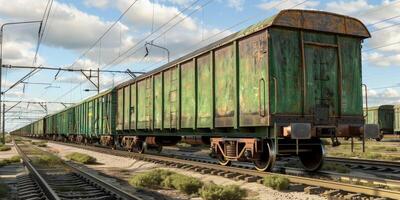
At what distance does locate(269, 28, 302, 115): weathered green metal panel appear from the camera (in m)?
11.3

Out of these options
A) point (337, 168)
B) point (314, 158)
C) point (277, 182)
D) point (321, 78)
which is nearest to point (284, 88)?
point (321, 78)

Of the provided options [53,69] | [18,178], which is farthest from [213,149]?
[53,69]

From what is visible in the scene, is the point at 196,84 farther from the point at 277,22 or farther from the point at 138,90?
the point at 138,90

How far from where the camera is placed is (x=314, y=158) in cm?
1262

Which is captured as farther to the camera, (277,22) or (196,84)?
(196,84)

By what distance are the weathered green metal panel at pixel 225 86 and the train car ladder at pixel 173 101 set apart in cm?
344

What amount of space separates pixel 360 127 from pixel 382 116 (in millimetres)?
33222

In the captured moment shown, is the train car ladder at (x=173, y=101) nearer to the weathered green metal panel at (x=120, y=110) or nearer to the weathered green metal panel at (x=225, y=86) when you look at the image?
the weathered green metal panel at (x=225, y=86)

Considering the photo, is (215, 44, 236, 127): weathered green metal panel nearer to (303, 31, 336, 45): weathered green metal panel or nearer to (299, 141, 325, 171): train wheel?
(303, 31, 336, 45): weathered green metal panel

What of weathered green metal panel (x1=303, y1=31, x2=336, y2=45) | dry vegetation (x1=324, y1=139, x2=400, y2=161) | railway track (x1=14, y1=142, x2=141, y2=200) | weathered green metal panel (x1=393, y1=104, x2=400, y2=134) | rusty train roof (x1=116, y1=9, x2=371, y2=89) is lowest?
dry vegetation (x1=324, y1=139, x2=400, y2=161)

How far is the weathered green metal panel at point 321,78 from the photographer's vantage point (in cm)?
1177

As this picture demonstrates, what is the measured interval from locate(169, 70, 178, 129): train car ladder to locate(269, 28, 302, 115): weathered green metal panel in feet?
19.9

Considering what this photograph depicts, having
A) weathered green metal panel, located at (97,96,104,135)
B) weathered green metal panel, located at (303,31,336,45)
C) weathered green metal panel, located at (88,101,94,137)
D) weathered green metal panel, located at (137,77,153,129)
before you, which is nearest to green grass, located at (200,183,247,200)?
weathered green metal panel, located at (303,31,336,45)

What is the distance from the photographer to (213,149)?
46.6 feet
